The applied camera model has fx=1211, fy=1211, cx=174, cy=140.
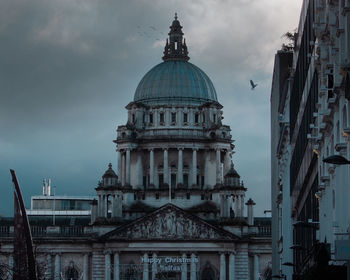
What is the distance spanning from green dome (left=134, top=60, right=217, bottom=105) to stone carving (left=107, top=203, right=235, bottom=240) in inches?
1000

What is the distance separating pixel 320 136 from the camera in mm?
44812

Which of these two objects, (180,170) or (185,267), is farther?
(180,170)

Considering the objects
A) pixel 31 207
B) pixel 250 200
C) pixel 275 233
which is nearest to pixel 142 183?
pixel 250 200

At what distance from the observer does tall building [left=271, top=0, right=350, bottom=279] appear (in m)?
35.8

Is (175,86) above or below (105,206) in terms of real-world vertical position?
above

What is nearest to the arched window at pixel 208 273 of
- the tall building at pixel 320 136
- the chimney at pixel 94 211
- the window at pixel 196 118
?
the chimney at pixel 94 211

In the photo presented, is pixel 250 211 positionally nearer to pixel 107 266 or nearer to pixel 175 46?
pixel 107 266

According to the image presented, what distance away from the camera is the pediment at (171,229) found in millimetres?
146375

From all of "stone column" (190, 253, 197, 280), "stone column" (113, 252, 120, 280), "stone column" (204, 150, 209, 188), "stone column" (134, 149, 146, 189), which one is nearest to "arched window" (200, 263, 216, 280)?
"stone column" (190, 253, 197, 280)

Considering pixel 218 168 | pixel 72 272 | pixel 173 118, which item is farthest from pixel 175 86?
pixel 72 272

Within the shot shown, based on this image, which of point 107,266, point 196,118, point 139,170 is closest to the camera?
point 107,266

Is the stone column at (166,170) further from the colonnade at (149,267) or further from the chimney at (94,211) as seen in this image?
the colonnade at (149,267)

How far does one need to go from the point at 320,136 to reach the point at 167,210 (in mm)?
103499

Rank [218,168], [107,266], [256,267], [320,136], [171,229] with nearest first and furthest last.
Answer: [320,136] → [107,266] → [171,229] → [256,267] → [218,168]
